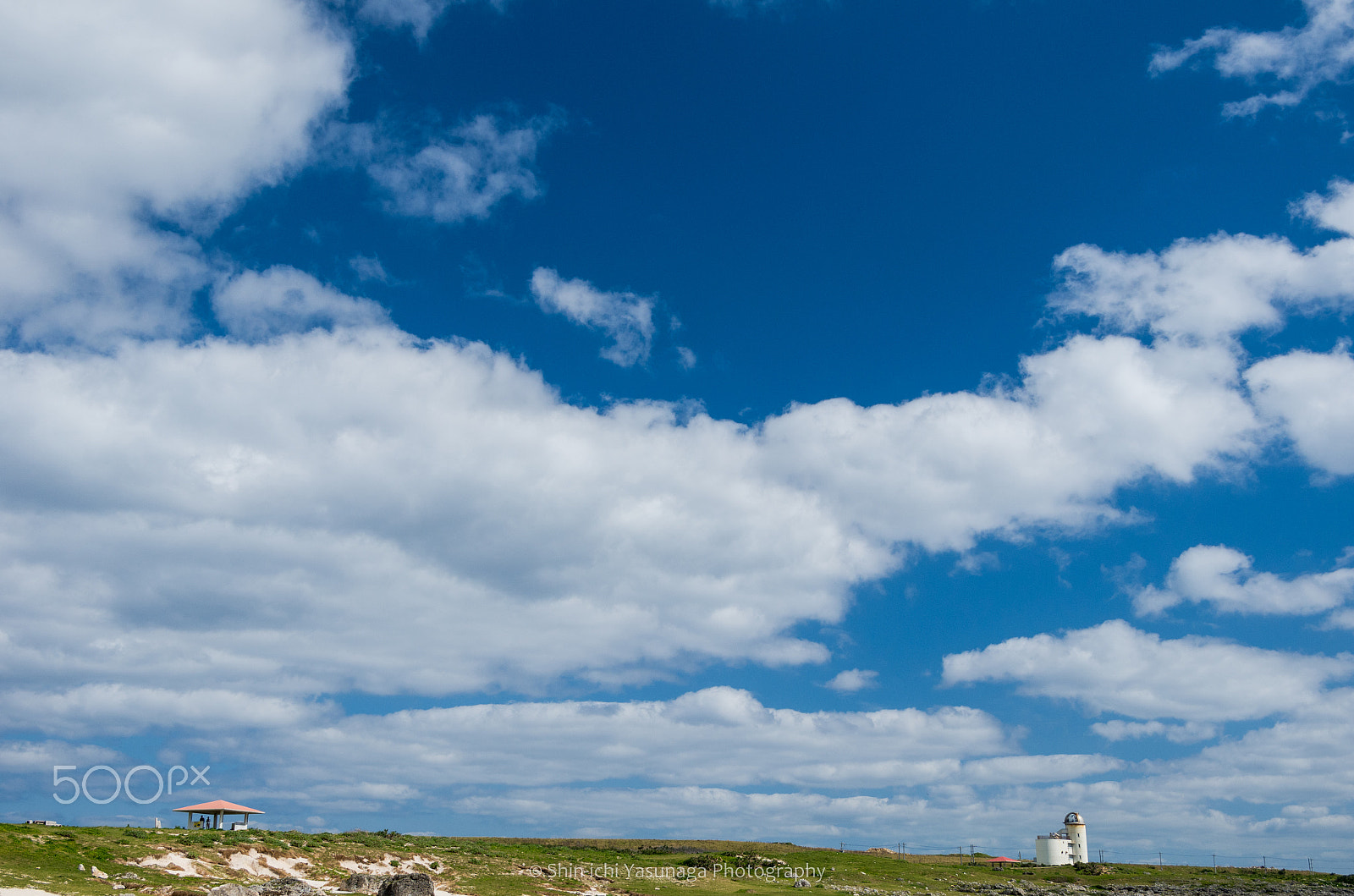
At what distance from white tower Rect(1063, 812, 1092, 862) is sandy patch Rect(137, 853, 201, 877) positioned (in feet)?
411

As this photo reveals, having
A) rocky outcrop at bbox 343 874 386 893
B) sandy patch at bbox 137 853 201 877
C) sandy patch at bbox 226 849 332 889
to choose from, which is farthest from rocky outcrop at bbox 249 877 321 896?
sandy patch at bbox 226 849 332 889

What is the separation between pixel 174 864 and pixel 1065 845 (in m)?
125

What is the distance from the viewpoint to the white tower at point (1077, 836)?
13938cm

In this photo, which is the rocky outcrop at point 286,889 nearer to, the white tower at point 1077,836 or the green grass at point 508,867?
the green grass at point 508,867

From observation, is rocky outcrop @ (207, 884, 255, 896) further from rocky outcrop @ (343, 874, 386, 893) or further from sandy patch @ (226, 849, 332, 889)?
sandy patch @ (226, 849, 332, 889)

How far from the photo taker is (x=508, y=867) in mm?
82562

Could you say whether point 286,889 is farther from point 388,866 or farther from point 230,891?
point 388,866

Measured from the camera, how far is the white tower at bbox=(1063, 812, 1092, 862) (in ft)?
457

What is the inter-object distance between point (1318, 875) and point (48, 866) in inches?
6308

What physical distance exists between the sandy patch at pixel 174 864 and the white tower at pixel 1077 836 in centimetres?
12533

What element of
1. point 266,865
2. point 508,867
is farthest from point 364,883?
point 508,867

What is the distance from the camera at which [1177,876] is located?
131750 millimetres

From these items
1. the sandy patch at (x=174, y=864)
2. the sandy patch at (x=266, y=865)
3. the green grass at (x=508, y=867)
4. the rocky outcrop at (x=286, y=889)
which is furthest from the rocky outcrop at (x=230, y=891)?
the sandy patch at (x=266, y=865)

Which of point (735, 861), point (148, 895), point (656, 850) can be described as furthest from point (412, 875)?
point (656, 850)
